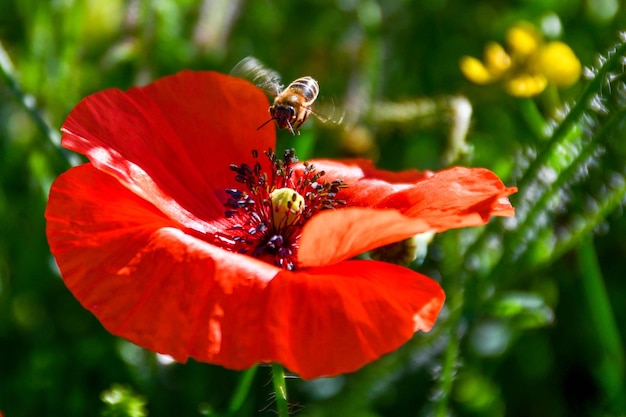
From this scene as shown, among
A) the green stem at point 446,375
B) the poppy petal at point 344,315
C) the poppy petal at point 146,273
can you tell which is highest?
the poppy petal at point 146,273

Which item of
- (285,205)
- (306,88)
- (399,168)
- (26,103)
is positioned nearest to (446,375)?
(285,205)

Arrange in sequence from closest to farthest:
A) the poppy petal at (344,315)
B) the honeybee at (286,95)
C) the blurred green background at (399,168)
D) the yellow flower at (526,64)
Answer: the poppy petal at (344,315)
the honeybee at (286,95)
the blurred green background at (399,168)
the yellow flower at (526,64)

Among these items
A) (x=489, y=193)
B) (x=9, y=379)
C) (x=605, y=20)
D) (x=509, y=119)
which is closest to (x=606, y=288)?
(x=509, y=119)

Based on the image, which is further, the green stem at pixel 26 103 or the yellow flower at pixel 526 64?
the yellow flower at pixel 526 64

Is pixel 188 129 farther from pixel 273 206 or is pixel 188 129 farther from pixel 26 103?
pixel 26 103

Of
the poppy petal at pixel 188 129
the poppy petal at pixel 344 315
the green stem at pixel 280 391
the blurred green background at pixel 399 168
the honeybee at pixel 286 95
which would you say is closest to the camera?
the poppy petal at pixel 344 315

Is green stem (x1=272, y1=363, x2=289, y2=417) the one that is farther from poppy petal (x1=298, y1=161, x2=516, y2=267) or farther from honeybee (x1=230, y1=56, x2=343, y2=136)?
honeybee (x1=230, y1=56, x2=343, y2=136)

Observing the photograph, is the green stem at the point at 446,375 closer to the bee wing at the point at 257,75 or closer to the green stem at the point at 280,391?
the green stem at the point at 280,391

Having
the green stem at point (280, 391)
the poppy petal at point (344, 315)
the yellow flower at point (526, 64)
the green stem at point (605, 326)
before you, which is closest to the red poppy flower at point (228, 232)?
the poppy petal at point (344, 315)
